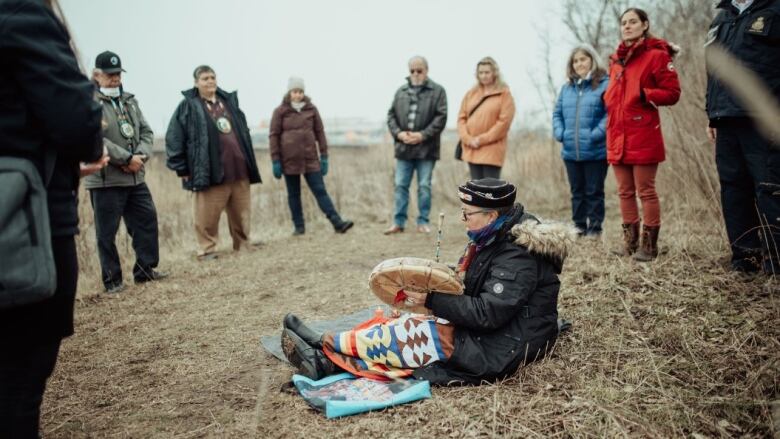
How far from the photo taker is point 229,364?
3.35 meters

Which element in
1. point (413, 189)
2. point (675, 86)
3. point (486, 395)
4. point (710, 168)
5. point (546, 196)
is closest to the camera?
point (486, 395)

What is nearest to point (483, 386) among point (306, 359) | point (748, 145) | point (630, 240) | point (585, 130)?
point (306, 359)

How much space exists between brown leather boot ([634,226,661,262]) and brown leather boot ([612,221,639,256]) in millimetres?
208

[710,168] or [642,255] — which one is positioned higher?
[710,168]

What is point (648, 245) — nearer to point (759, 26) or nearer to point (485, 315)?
point (759, 26)

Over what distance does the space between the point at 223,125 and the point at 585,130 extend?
3995mm

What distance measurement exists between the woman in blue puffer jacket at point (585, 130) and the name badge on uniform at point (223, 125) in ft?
12.1

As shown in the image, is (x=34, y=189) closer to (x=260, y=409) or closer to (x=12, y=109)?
(x=12, y=109)

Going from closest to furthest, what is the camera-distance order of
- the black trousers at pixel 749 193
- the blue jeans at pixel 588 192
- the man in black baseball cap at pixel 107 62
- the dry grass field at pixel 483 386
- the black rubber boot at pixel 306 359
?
the dry grass field at pixel 483 386 → the black rubber boot at pixel 306 359 → the black trousers at pixel 749 193 → the man in black baseball cap at pixel 107 62 → the blue jeans at pixel 588 192

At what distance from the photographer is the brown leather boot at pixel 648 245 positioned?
14.7 feet

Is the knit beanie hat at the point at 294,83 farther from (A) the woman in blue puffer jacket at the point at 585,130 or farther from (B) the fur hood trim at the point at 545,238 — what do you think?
(B) the fur hood trim at the point at 545,238

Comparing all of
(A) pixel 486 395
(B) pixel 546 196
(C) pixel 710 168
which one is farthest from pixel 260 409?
(B) pixel 546 196

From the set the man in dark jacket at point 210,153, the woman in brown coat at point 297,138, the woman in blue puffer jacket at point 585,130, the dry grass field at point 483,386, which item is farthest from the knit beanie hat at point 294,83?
the woman in blue puffer jacket at point 585,130

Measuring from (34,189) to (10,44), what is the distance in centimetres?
42
